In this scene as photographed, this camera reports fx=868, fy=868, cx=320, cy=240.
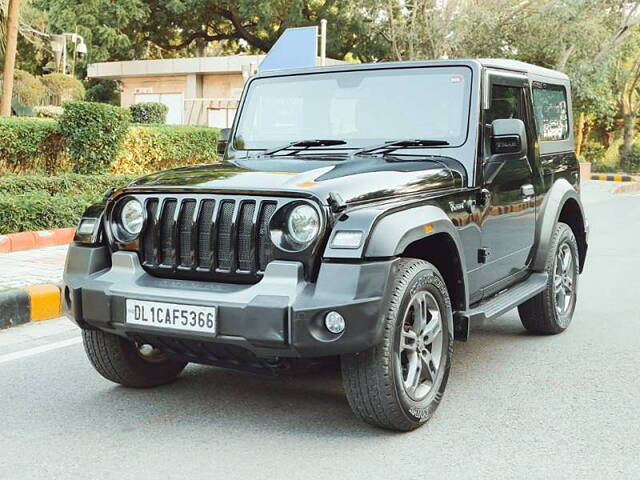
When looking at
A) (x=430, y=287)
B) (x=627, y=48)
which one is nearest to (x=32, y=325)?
(x=430, y=287)

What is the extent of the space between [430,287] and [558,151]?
2.59 metres

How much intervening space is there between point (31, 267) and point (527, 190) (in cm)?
481

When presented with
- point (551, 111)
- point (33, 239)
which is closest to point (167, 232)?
point (551, 111)

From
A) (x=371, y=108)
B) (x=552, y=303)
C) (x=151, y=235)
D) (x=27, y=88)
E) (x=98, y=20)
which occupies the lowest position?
(x=552, y=303)

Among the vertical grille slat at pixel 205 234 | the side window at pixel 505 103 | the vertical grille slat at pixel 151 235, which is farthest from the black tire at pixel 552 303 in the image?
the vertical grille slat at pixel 151 235

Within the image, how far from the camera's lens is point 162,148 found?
47.9 ft

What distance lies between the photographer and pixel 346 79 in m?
5.28

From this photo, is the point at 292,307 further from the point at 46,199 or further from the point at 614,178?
the point at 614,178

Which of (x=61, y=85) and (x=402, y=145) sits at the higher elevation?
(x=61, y=85)

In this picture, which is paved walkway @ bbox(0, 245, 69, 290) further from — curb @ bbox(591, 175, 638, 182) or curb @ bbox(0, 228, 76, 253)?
curb @ bbox(591, 175, 638, 182)

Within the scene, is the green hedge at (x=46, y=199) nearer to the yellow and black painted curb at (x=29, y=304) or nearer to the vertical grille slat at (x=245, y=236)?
the yellow and black painted curb at (x=29, y=304)

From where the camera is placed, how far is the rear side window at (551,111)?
6.02 metres

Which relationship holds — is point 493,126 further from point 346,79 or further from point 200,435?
point 200,435

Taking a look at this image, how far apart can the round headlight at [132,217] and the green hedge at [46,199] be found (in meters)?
5.91
